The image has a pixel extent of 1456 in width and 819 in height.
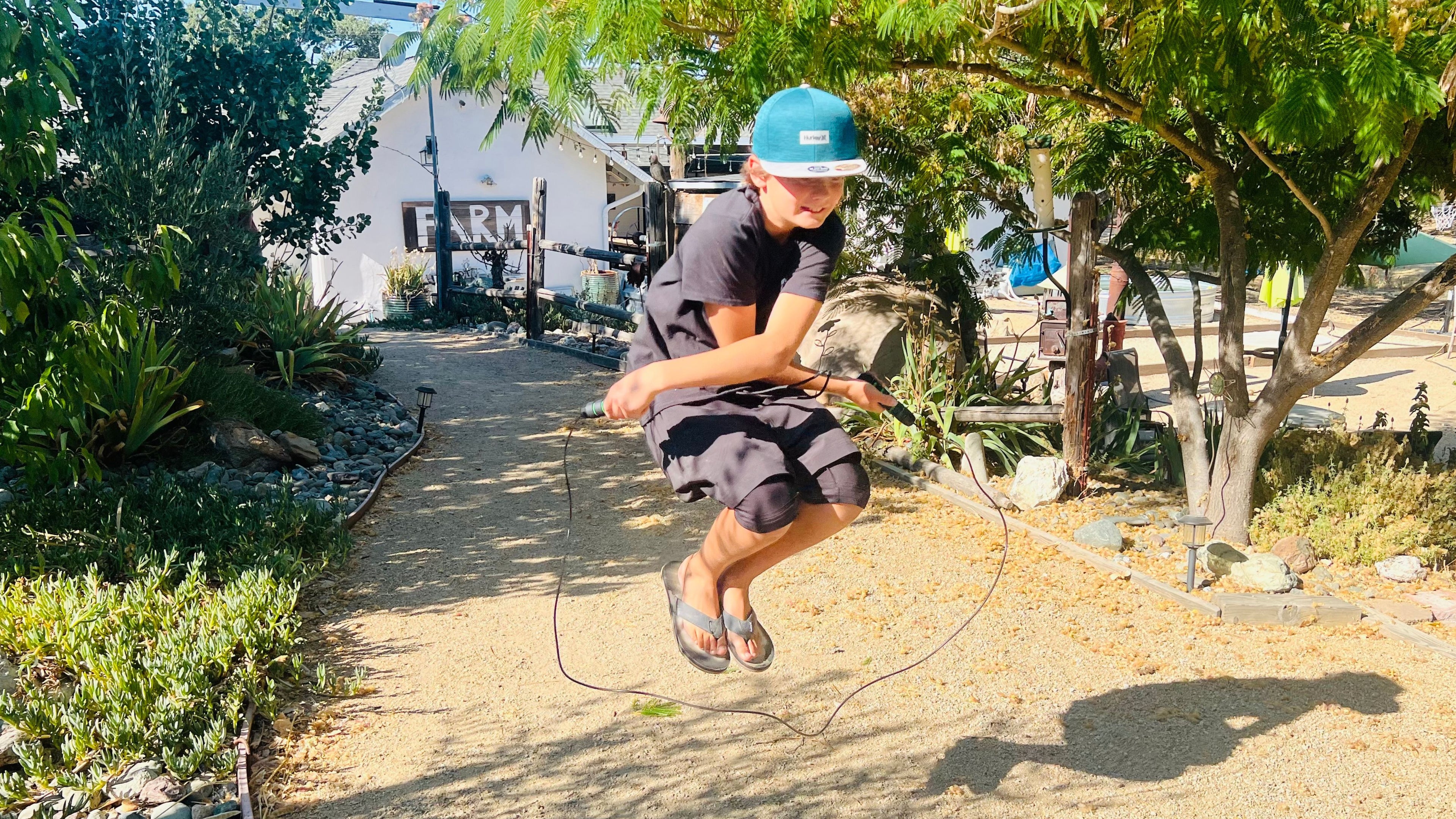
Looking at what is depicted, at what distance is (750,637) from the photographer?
12.1 ft

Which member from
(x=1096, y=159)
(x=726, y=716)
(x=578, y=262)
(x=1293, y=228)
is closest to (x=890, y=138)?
(x=1096, y=159)

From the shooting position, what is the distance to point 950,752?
449 centimetres

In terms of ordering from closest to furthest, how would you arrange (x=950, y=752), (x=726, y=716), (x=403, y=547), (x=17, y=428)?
(x=950, y=752) → (x=726, y=716) → (x=17, y=428) → (x=403, y=547)

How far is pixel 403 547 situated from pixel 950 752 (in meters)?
3.69

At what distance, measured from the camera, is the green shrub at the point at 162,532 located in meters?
Answer: 5.82

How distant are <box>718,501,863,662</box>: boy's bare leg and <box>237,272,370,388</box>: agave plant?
262 inches

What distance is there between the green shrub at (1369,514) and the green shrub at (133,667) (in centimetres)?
554

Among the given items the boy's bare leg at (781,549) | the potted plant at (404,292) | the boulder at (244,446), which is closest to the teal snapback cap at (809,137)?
the boy's bare leg at (781,549)

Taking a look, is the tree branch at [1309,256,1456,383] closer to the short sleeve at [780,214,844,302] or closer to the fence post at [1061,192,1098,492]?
the fence post at [1061,192,1098,492]

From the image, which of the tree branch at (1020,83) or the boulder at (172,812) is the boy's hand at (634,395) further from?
the tree branch at (1020,83)

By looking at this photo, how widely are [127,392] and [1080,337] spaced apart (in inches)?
238

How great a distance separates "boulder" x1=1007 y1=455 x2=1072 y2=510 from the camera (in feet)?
25.1

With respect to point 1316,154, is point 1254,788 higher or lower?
lower

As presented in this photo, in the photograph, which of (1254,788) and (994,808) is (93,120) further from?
(1254,788)
